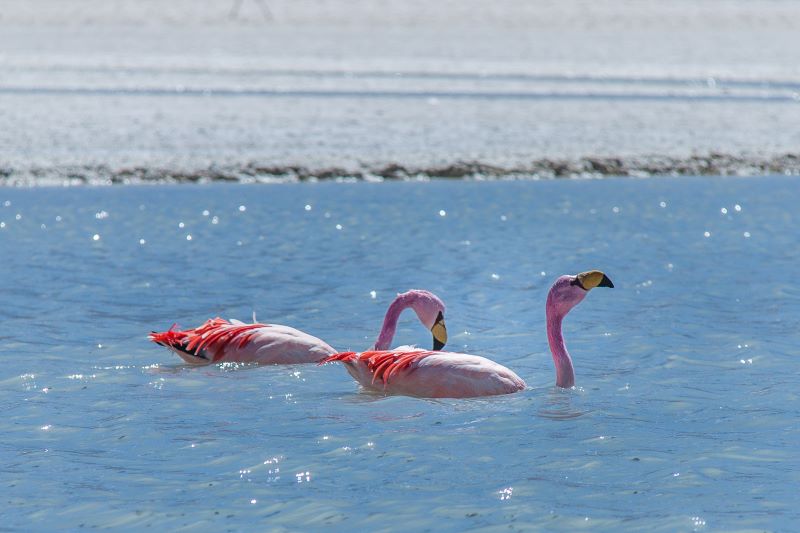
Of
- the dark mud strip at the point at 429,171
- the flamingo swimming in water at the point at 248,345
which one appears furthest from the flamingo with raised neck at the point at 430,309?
the dark mud strip at the point at 429,171

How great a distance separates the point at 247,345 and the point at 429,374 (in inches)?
50.0

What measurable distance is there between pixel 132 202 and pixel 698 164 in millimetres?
6992

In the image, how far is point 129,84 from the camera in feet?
65.6

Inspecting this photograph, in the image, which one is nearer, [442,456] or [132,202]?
[442,456]

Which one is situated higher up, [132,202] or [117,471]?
[117,471]

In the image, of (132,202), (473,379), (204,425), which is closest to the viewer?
(204,425)

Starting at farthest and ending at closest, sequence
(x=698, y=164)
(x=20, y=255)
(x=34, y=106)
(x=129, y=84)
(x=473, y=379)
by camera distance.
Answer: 1. (x=129, y=84)
2. (x=34, y=106)
3. (x=698, y=164)
4. (x=20, y=255)
5. (x=473, y=379)

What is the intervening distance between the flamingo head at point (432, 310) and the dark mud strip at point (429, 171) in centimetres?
905

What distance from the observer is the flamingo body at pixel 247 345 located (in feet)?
24.1

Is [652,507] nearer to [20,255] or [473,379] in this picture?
[473,379]

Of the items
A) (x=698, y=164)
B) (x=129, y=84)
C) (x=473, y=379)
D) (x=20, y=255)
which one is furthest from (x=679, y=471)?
(x=129, y=84)

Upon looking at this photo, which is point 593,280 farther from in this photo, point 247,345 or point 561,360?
point 247,345

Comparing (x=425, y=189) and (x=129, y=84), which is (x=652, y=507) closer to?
(x=425, y=189)

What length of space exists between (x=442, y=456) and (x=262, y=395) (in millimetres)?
1474
